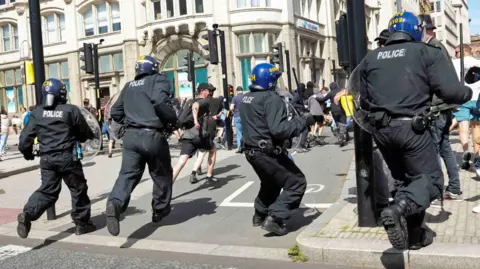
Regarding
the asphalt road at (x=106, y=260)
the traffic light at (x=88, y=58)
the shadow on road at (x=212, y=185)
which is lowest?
the asphalt road at (x=106, y=260)

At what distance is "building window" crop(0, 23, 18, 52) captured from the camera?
3741cm

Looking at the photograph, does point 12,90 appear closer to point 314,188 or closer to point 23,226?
point 314,188

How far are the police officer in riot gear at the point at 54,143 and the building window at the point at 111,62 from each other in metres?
27.8

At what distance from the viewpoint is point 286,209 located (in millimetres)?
4867

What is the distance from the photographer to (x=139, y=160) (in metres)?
5.29

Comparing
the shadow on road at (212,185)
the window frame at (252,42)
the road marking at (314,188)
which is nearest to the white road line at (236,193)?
the shadow on road at (212,185)

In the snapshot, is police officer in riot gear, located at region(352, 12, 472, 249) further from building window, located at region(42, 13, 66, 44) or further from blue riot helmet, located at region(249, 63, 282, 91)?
building window, located at region(42, 13, 66, 44)

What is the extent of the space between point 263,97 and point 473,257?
2.24 meters

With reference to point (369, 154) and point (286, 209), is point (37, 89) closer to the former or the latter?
point (286, 209)

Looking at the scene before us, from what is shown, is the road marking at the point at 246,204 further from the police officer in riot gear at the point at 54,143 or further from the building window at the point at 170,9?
the building window at the point at 170,9

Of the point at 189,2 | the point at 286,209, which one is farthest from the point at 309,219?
the point at 189,2

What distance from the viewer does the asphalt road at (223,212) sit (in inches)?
210

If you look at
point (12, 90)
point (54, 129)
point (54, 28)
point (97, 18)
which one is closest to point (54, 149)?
point (54, 129)

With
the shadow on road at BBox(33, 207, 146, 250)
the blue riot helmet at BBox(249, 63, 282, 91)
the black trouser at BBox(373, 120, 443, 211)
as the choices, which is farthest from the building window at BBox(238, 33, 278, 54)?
the black trouser at BBox(373, 120, 443, 211)
